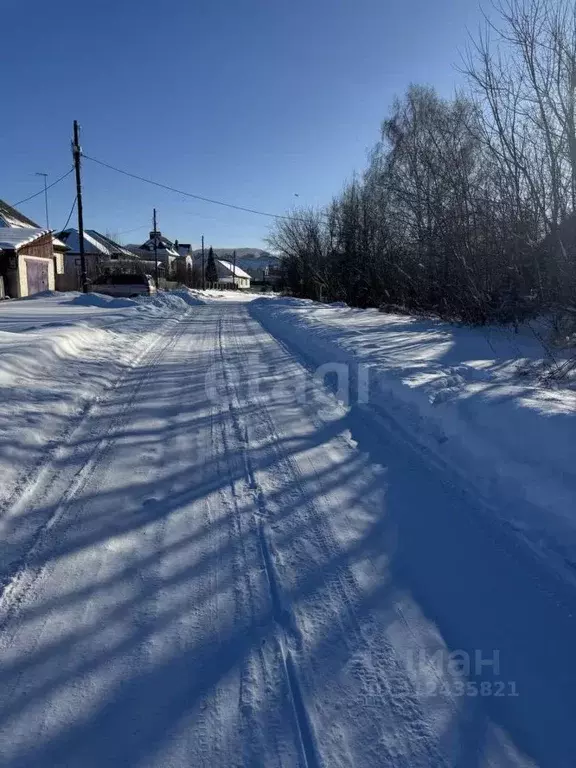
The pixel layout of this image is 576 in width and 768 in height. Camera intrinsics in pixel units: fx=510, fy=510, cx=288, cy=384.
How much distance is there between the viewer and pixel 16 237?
96.8 ft

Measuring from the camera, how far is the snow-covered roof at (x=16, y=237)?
27.6 m

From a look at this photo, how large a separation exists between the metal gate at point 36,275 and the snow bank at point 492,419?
26.7m

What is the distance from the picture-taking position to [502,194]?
11133mm

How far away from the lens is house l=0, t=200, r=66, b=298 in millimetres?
28734

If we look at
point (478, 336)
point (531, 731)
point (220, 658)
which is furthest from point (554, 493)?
point (478, 336)

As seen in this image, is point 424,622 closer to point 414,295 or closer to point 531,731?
point 531,731

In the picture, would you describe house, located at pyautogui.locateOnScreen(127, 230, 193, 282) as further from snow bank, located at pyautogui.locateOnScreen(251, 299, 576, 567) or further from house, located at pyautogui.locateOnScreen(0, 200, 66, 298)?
snow bank, located at pyautogui.locateOnScreen(251, 299, 576, 567)

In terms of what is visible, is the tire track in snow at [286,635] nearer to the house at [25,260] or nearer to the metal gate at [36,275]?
the house at [25,260]

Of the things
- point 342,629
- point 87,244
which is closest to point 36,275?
point 87,244

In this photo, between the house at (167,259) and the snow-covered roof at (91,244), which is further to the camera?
the house at (167,259)

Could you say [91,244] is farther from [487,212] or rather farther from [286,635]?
[286,635]

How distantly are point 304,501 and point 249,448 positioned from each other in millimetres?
1220

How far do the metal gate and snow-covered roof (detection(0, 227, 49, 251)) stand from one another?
149cm

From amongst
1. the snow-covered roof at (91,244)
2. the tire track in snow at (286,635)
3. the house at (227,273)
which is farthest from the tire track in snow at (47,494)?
the house at (227,273)
